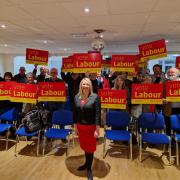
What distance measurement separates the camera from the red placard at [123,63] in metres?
4.62

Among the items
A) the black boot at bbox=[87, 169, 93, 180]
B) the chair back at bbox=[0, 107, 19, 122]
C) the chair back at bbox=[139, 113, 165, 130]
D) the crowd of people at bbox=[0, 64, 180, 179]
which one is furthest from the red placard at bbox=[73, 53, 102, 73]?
the black boot at bbox=[87, 169, 93, 180]

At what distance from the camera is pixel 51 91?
4516 millimetres

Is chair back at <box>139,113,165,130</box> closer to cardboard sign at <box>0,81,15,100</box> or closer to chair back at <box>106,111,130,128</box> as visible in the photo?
chair back at <box>106,111,130,128</box>

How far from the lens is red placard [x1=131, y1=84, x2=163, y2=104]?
13.5ft

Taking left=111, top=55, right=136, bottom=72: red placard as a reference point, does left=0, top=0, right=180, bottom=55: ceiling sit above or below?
above

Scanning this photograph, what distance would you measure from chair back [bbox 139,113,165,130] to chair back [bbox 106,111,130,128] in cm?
29

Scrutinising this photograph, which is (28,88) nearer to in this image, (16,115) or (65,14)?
(16,115)

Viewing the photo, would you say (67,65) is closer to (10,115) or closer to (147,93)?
(10,115)

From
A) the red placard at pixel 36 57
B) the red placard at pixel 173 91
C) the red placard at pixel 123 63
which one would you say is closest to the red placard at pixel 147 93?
the red placard at pixel 173 91

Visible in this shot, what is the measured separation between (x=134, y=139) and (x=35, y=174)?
7.64 feet

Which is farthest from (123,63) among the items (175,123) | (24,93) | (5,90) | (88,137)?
(5,90)

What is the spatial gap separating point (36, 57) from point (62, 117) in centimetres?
156

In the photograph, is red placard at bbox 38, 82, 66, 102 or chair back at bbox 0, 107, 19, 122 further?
chair back at bbox 0, 107, 19, 122

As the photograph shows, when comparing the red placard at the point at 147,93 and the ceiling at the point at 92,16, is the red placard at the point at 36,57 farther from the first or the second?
the red placard at the point at 147,93
